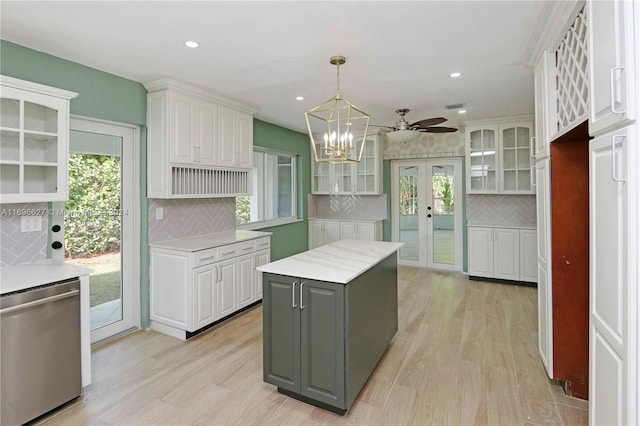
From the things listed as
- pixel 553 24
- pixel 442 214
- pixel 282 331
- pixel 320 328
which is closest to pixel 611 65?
pixel 553 24

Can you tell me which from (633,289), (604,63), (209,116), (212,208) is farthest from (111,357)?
(604,63)

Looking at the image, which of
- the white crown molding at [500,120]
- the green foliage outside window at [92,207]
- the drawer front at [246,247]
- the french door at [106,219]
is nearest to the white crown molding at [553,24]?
the white crown molding at [500,120]

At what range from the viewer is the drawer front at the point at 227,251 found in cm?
358

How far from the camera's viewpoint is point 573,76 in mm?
2008

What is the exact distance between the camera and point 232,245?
373cm

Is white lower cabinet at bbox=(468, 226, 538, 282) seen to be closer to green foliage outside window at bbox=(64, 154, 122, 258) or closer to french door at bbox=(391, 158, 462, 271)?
french door at bbox=(391, 158, 462, 271)

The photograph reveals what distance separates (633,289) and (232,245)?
3263 mm

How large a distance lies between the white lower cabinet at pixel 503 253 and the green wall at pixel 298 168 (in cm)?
292

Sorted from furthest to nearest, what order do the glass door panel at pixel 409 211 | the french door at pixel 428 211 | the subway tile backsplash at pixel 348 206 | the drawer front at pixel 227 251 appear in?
1. the subway tile backsplash at pixel 348 206
2. the glass door panel at pixel 409 211
3. the french door at pixel 428 211
4. the drawer front at pixel 227 251

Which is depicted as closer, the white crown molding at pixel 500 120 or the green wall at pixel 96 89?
the green wall at pixel 96 89

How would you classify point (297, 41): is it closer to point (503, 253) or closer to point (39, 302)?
point (39, 302)

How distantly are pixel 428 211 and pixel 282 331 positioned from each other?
15.1 feet

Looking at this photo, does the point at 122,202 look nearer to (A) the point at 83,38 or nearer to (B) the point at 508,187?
(A) the point at 83,38

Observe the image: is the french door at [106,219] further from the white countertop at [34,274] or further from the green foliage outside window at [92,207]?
the white countertop at [34,274]
